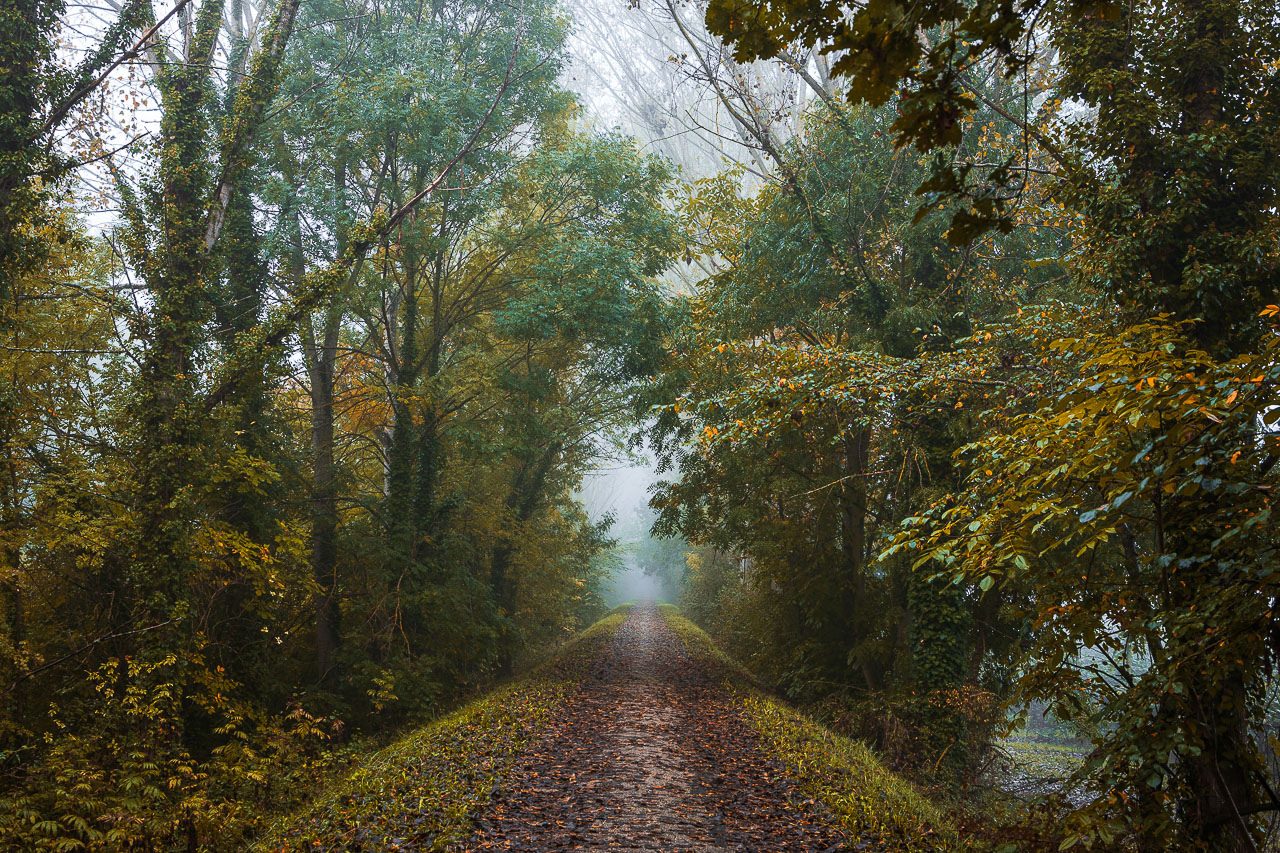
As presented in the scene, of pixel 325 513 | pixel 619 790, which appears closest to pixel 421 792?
pixel 619 790

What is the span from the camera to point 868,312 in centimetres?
1105

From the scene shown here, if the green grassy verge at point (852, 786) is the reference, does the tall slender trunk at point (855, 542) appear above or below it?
above

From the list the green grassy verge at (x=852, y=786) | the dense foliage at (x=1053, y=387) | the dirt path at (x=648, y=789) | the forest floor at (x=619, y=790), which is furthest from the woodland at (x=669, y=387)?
the dirt path at (x=648, y=789)

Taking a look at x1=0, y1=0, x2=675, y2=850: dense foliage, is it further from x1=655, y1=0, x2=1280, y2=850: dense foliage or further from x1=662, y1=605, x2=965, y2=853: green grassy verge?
x1=662, y1=605, x2=965, y2=853: green grassy verge

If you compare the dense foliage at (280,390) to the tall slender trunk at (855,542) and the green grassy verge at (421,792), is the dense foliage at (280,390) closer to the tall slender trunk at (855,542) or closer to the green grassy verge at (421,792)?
the green grassy verge at (421,792)

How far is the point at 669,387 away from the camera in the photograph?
536 inches

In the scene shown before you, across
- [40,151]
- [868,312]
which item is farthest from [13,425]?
[868,312]

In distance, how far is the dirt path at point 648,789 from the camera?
5285mm

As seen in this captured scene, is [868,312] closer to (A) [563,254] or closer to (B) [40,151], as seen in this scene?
(A) [563,254]

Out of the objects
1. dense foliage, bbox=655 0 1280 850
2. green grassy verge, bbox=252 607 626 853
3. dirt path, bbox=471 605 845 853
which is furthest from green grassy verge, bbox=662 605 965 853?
green grassy verge, bbox=252 607 626 853

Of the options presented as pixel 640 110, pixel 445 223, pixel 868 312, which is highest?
pixel 640 110

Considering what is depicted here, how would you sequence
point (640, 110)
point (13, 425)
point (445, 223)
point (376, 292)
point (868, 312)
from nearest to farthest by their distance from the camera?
point (13, 425)
point (868, 312)
point (376, 292)
point (445, 223)
point (640, 110)

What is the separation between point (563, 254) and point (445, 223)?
2805 millimetres

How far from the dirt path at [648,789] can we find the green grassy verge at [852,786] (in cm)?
25
